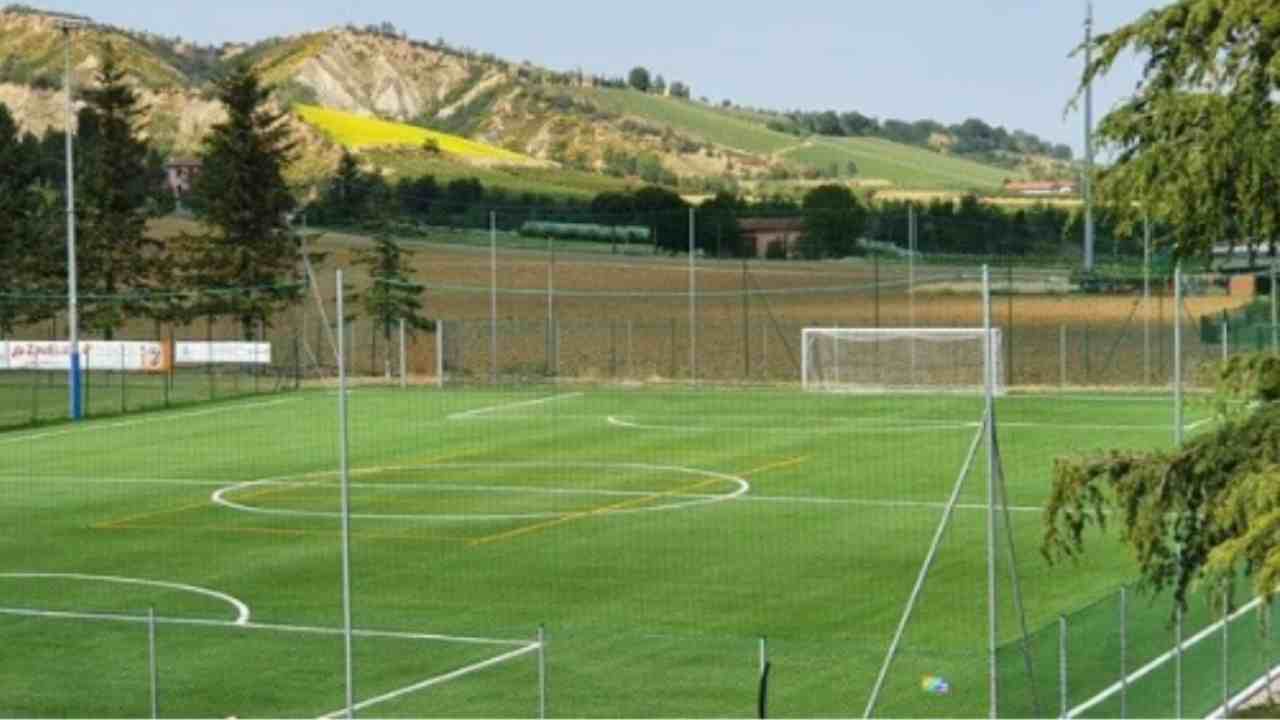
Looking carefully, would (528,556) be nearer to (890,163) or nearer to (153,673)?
(153,673)

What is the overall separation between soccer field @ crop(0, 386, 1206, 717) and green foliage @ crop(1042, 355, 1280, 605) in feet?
13.6

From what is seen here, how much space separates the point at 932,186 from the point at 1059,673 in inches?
5637

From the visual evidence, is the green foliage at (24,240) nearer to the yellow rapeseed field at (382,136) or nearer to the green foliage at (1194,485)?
the green foliage at (1194,485)

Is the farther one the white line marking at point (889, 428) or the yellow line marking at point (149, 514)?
the white line marking at point (889, 428)

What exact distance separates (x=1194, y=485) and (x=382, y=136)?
150 metres

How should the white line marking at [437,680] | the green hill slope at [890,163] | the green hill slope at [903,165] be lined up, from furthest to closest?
1. the green hill slope at [890,163]
2. the green hill slope at [903,165]
3. the white line marking at [437,680]

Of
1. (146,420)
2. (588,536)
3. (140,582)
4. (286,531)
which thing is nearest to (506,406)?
(146,420)

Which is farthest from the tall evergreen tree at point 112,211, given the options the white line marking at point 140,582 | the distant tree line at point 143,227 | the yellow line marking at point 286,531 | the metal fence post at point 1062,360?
the white line marking at point 140,582

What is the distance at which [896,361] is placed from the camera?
5950 cm

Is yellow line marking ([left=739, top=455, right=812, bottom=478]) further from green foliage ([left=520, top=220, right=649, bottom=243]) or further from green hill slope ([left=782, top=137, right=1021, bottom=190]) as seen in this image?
green hill slope ([left=782, top=137, right=1021, bottom=190])

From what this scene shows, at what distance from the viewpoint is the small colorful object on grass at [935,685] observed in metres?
18.2

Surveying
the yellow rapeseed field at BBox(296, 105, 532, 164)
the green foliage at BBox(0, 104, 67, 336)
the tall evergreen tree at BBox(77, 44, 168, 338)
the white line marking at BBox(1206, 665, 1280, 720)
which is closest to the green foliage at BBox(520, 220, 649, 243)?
the tall evergreen tree at BBox(77, 44, 168, 338)

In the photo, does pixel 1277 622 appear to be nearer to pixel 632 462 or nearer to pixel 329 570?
pixel 329 570

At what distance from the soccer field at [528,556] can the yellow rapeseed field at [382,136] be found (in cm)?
10678
